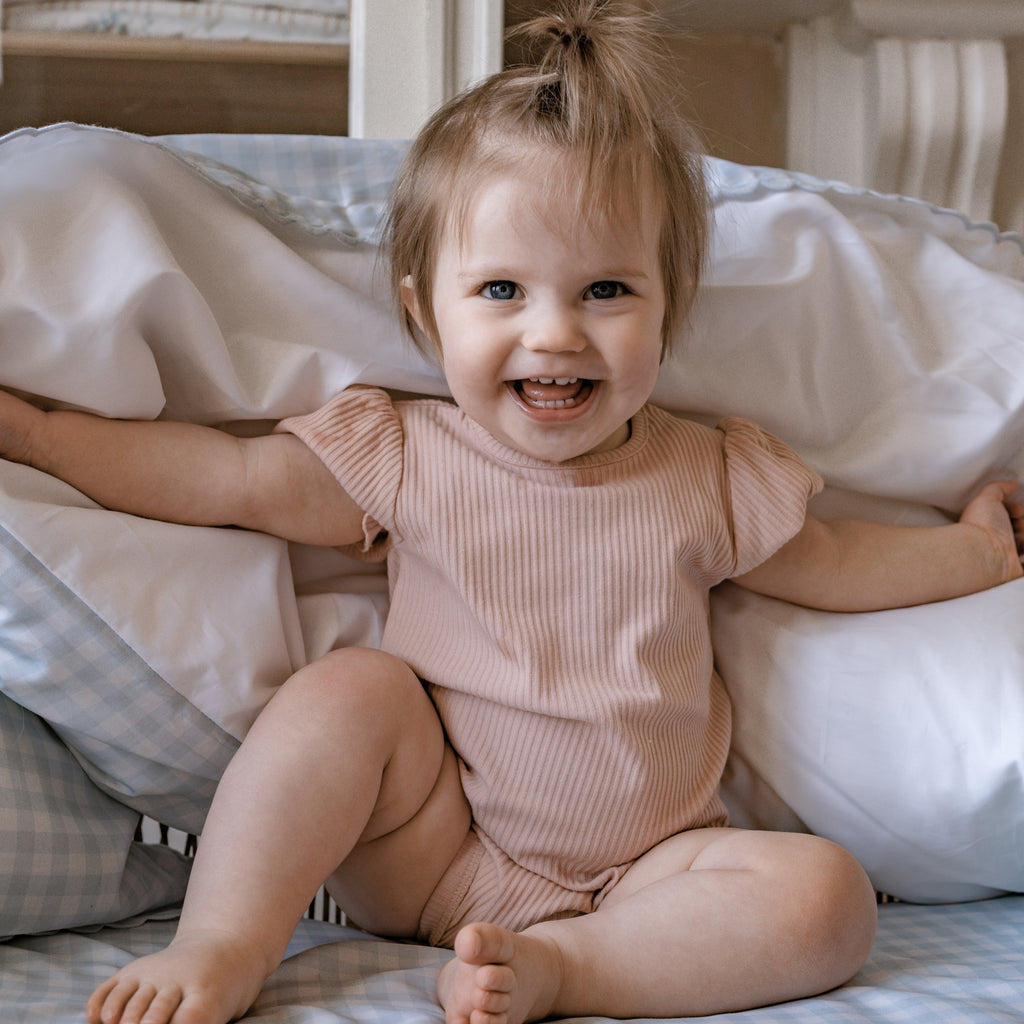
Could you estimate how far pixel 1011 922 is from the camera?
2.56 ft

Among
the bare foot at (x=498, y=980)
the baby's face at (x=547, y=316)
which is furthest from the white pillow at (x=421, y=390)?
the bare foot at (x=498, y=980)

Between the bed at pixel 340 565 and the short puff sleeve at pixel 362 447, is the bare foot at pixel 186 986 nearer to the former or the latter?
the bed at pixel 340 565

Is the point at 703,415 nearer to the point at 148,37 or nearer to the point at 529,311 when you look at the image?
the point at 529,311

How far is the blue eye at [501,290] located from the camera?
0.72 m

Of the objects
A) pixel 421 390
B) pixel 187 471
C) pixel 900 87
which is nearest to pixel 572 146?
pixel 421 390

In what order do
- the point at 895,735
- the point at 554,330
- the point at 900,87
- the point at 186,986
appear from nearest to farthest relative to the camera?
the point at 186,986
the point at 554,330
the point at 895,735
the point at 900,87

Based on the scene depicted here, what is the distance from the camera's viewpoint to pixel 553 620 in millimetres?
771

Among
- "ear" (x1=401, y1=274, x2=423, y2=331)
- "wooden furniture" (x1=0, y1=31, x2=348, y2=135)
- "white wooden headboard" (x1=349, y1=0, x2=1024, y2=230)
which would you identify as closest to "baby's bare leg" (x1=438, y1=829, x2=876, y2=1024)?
"ear" (x1=401, y1=274, x2=423, y2=331)

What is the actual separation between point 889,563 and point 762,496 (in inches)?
5.7

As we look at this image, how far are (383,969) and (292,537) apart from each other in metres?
0.31

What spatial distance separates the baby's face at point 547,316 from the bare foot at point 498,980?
0.33m

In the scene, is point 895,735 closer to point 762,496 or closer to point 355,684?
point 762,496

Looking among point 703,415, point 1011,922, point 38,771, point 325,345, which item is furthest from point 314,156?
point 1011,922

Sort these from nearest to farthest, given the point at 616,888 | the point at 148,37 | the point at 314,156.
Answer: the point at 616,888 < the point at 314,156 < the point at 148,37
